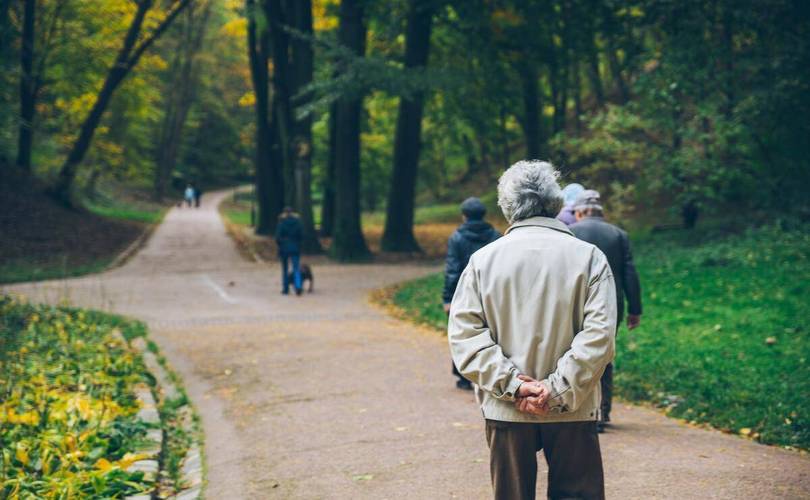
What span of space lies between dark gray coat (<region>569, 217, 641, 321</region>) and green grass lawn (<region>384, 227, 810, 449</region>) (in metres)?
1.52

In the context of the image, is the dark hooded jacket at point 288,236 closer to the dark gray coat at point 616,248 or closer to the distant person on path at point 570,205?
the distant person on path at point 570,205

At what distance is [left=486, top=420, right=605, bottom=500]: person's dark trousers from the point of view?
3.75m

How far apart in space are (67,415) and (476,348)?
15.0 feet

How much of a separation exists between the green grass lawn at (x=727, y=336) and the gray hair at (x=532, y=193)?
3.94 m

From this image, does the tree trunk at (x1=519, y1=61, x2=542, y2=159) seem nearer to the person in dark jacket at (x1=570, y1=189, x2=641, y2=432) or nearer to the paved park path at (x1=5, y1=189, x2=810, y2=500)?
the paved park path at (x1=5, y1=189, x2=810, y2=500)

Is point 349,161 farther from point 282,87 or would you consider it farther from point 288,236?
point 288,236

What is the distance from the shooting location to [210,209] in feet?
180

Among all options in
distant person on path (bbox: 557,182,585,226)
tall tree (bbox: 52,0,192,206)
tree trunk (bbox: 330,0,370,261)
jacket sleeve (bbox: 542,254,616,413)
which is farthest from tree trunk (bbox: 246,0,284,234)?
jacket sleeve (bbox: 542,254,616,413)

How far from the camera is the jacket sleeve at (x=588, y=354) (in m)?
3.62

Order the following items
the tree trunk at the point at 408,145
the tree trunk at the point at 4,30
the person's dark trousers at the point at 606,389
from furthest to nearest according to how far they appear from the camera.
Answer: the tree trunk at the point at 408,145 → the tree trunk at the point at 4,30 → the person's dark trousers at the point at 606,389

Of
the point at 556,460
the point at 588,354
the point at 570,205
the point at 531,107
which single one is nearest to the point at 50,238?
the point at 531,107

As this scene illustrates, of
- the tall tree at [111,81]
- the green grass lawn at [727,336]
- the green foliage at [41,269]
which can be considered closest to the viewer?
the green grass lawn at [727,336]

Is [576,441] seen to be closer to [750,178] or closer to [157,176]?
[750,178]

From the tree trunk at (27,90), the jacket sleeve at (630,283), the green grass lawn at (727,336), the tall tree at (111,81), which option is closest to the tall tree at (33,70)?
the tree trunk at (27,90)
